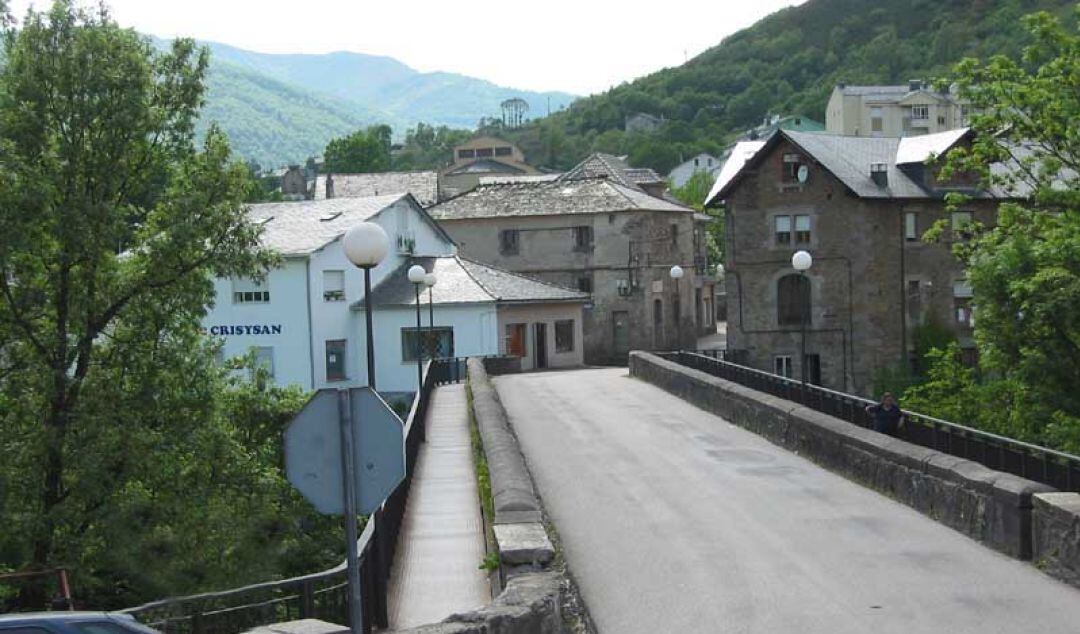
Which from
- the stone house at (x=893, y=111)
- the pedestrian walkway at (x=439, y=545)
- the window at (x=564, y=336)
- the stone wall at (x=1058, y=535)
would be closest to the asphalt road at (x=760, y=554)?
the stone wall at (x=1058, y=535)

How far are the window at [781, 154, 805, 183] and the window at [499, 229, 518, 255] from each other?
19.1 meters

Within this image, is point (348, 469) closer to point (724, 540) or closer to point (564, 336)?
point (724, 540)

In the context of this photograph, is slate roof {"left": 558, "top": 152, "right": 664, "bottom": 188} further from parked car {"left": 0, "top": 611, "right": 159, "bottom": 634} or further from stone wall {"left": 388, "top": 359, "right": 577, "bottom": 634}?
parked car {"left": 0, "top": 611, "right": 159, "bottom": 634}

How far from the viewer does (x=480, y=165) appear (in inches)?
6029

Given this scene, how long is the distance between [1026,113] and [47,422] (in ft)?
88.2

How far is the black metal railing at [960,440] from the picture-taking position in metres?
15.1

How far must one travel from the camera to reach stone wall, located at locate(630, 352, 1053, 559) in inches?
531

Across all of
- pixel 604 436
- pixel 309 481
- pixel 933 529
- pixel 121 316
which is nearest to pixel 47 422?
pixel 121 316

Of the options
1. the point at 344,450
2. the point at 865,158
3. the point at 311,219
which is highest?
the point at 865,158

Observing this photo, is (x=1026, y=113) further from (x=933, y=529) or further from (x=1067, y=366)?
(x=933, y=529)

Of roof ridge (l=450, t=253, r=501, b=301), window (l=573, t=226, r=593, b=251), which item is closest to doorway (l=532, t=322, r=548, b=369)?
roof ridge (l=450, t=253, r=501, b=301)

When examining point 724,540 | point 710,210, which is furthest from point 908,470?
point 710,210

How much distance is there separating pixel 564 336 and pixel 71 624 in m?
50.5

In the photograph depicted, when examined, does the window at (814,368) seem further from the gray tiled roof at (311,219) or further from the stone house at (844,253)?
the gray tiled roof at (311,219)
